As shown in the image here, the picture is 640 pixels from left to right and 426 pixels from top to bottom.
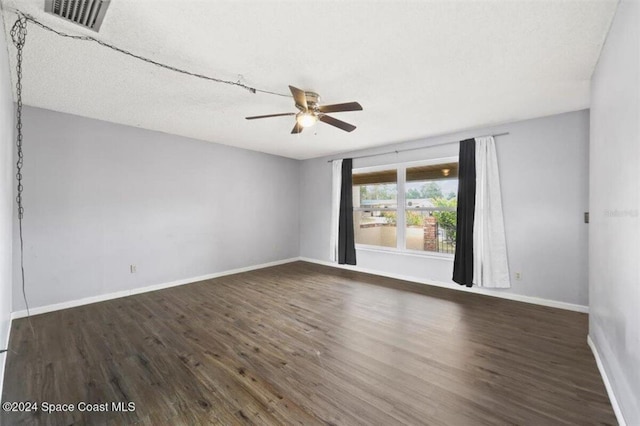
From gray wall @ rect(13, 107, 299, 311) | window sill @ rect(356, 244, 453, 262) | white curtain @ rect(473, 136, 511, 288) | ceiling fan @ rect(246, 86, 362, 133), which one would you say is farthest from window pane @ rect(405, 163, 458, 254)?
gray wall @ rect(13, 107, 299, 311)

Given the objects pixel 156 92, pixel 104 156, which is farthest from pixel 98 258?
pixel 156 92

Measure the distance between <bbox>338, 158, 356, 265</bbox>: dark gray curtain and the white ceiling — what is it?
6.46ft

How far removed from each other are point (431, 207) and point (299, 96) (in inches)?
124

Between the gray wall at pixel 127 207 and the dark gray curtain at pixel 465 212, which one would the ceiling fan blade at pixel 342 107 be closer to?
the dark gray curtain at pixel 465 212

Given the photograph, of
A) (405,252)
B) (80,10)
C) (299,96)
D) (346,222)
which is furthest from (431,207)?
(80,10)

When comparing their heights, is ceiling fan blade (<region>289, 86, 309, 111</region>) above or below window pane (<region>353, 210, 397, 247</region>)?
above

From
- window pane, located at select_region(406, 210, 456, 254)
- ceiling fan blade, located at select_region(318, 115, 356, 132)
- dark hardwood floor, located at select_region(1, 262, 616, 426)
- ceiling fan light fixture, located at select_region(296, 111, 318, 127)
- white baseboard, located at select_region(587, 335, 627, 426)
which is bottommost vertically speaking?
dark hardwood floor, located at select_region(1, 262, 616, 426)

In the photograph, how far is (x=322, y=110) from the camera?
267 centimetres

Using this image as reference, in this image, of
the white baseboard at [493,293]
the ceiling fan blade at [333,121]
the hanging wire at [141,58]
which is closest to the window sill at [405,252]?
the white baseboard at [493,293]

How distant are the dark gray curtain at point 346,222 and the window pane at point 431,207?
1.12 meters

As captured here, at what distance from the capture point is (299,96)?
2381mm

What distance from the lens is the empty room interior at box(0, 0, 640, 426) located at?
1.72m

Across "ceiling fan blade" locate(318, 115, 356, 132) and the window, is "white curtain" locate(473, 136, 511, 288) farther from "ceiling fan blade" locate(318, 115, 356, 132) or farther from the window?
"ceiling fan blade" locate(318, 115, 356, 132)

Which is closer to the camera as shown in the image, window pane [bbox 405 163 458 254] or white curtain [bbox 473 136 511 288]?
white curtain [bbox 473 136 511 288]
